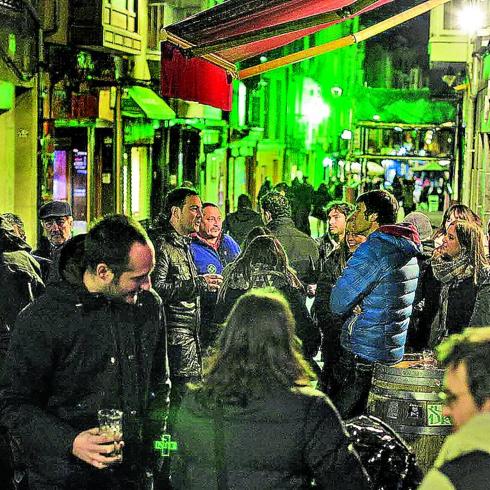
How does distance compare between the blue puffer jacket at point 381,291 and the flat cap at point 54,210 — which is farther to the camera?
the flat cap at point 54,210

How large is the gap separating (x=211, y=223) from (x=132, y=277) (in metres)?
6.45

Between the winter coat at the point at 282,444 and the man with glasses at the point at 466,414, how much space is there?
28.0 inches

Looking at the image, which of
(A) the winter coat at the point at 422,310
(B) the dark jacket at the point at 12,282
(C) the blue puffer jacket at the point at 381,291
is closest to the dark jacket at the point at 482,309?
(C) the blue puffer jacket at the point at 381,291

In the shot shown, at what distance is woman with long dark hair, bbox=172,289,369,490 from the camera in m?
4.36

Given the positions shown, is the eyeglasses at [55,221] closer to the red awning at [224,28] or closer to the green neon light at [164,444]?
the red awning at [224,28]

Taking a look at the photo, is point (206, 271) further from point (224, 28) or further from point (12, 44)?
point (12, 44)

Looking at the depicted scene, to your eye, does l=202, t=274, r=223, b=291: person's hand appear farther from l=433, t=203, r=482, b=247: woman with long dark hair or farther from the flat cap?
the flat cap

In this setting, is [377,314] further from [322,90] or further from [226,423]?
[322,90]

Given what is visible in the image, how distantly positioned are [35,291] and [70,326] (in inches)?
149

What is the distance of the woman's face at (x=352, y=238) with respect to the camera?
905 cm

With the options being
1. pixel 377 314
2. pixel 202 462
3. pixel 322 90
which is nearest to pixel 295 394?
pixel 202 462

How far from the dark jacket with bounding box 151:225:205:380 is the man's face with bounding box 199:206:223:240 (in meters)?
2.06

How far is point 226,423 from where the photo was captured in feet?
14.4

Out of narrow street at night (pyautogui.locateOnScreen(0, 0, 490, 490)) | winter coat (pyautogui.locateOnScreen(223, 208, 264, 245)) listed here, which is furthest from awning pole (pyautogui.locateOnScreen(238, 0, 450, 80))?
winter coat (pyautogui.locateOnScreen(223, 208, 264, 245))
